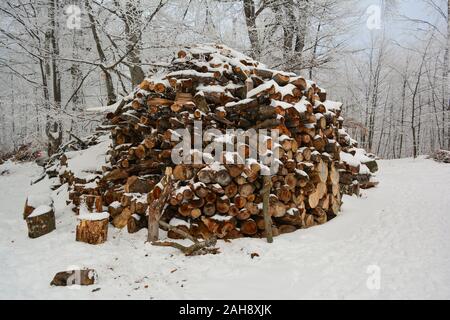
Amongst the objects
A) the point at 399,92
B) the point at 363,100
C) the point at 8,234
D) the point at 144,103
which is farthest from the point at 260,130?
the point at 399,92

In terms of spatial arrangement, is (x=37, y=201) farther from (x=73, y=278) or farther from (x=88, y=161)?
(x=73, y=278)

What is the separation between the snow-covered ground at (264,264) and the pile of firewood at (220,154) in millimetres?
404

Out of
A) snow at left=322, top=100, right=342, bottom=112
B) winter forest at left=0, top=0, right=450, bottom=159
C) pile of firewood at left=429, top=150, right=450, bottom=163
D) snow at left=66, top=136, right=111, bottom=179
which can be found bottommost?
pile of firewood at left=429, top=150, right=450, bottom=163

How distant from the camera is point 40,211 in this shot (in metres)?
5.28

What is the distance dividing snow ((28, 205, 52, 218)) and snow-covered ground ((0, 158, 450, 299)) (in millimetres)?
362

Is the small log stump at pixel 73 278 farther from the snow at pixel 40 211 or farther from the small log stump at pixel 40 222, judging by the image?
the snow at pixel 40 211

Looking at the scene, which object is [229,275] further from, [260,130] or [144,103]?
[144,103]

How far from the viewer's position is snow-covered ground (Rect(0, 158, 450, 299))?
3309mm

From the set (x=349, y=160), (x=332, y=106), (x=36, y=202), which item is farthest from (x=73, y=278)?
(x=349, y=160)

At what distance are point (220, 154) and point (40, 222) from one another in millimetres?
3097

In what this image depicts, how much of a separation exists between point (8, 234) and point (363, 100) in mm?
21986

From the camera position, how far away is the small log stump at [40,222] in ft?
16.8
